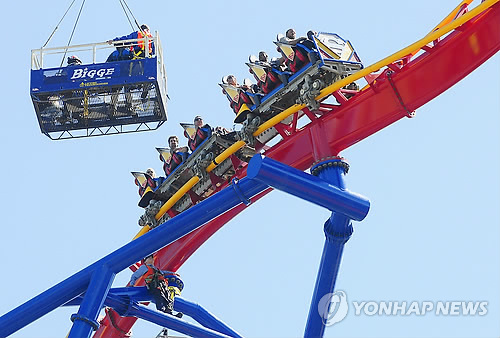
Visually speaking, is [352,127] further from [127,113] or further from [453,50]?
[127,113]

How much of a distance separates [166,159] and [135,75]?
3.71 ft

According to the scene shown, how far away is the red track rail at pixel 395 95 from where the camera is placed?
38.8 ft

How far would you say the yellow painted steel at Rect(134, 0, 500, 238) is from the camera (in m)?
11.5

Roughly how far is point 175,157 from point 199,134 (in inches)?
24.1

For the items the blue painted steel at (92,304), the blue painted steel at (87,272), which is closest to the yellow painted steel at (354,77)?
the blue painted steel at (87,272)

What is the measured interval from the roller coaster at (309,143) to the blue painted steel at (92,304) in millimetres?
10

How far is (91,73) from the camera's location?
15641 mm

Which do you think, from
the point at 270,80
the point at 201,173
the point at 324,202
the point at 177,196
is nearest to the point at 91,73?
the point at 177,196

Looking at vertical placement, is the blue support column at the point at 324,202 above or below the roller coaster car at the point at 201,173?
below

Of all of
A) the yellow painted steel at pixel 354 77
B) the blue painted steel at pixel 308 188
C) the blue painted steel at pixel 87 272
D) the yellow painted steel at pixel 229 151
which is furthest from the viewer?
the yellow painted steel at pixel 229 151

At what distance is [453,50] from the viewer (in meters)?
12.0

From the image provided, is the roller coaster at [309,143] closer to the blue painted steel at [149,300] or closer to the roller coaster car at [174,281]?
the blue painted steel at [149,300]

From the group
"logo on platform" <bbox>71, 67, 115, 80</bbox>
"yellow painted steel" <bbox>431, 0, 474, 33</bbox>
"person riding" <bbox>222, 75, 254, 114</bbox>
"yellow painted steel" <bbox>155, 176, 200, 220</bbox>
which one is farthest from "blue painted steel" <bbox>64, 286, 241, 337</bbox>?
"yellow painted steel" <bbox>431, 0, 474, 33</bbox>

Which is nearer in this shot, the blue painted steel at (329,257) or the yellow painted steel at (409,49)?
the yellow painted steel at (409,49)
